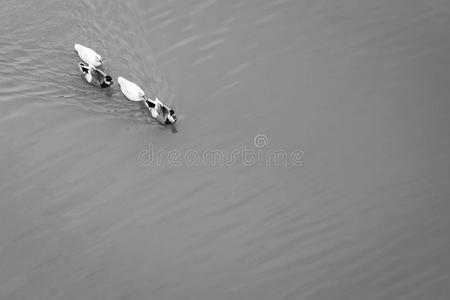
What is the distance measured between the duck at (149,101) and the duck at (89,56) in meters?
0.49

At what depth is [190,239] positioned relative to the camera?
873 cm

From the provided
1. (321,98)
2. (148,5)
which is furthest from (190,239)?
(148,5)

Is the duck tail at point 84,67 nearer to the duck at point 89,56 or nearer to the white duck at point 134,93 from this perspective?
the duck at point 89,56

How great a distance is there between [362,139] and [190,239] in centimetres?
304

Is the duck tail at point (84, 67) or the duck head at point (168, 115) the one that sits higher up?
the duck tail at point (84, 67)

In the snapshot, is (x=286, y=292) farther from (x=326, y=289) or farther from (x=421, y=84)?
(x=421, y=84)

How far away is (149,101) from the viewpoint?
32.4ft

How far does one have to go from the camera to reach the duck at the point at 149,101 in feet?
31.6

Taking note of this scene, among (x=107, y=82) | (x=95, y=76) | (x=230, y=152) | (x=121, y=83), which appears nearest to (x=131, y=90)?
(x=121, y=83)

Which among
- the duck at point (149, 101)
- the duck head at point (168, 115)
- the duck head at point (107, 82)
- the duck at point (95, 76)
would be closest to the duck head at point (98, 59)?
the duck at point (95, 76)

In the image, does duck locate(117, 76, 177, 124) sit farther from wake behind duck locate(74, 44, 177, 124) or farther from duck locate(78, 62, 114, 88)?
duck locate(78, 62, 114, 88)

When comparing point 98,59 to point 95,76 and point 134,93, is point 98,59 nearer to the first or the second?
point 95,76
